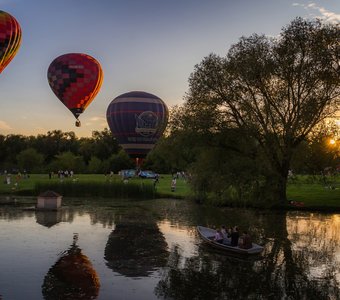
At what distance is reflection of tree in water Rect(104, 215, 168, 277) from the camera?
20719 mm

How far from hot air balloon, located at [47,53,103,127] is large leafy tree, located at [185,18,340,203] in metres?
13.5

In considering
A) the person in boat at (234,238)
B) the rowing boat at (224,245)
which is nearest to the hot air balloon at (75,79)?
the rowing boat at (224,245)

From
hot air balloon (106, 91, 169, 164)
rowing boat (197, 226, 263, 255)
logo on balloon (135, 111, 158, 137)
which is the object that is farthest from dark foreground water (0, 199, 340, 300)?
hot air balloon (106, 91, 169, 164)

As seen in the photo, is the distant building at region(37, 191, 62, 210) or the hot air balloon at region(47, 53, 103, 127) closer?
the distant building at region(37, 191, 62, 210)

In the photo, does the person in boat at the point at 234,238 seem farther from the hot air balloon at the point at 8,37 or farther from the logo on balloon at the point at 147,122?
the logo on balloon at the point at 147,122

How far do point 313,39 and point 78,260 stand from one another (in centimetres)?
3087

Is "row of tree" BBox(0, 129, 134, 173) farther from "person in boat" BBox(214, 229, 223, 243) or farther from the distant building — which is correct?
"person in boat" BBox(214, 229, 223, 243)

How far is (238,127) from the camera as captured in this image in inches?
1784

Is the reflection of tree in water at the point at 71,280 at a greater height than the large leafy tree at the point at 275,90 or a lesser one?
lesser

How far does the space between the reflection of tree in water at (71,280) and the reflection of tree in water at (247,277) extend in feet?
8.66

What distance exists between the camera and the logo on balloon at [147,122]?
58.9m

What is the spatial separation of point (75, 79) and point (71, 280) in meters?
36.4

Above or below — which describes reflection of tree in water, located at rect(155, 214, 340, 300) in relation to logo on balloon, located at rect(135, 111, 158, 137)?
below

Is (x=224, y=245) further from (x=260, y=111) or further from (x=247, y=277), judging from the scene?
(x=260, y=111)
